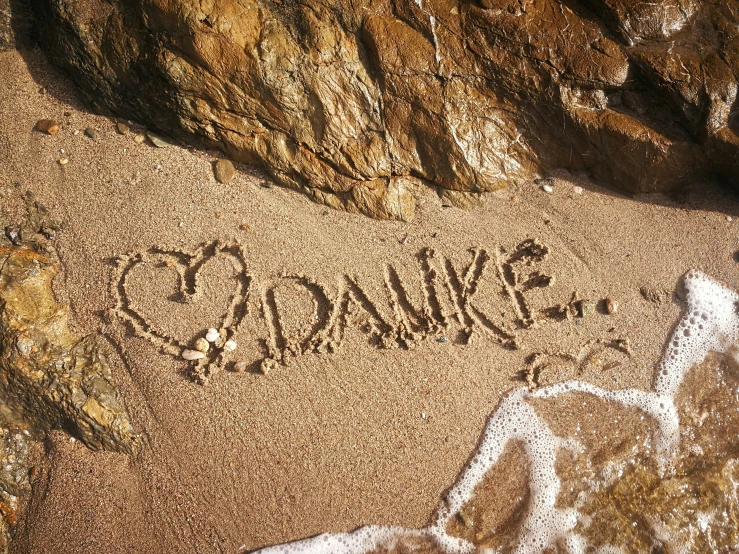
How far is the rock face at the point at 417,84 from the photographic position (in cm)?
307

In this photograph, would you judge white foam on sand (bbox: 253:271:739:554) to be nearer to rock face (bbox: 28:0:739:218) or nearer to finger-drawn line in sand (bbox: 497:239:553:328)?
finger-drawn line in sand (bbox: 497:239:553:328)

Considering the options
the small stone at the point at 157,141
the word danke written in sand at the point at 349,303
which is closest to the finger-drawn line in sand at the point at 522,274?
the word danke written in sand at the point at 349,303

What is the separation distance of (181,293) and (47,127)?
1440 mm

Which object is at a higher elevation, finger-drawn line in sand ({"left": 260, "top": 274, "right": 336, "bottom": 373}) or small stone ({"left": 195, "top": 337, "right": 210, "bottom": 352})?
finger-drawn line in sand ({"left": 260, "top": 274, "right": 336, "bottom": 373})

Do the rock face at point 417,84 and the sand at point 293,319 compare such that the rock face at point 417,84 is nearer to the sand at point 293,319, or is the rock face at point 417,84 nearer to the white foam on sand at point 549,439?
the sand at point 293,319

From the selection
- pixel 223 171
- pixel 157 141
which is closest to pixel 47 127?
pixel 157 141

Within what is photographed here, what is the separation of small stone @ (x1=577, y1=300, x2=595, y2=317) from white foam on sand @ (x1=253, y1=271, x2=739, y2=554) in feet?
1.52

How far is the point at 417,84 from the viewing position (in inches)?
125

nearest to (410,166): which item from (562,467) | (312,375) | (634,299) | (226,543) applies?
(312,375)

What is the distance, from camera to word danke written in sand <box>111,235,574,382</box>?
10.6 ft

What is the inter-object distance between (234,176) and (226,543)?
2.30m

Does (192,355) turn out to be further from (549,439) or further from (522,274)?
(549,439)

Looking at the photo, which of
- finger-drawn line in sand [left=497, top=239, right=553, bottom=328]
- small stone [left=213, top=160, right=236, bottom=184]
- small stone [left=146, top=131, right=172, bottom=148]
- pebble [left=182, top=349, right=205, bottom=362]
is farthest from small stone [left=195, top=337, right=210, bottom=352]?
finger-drawn line in sand [left=497, top=239, right=553, bottom=328]

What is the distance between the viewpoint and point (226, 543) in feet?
9.90
